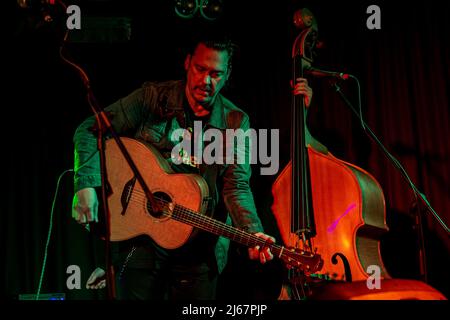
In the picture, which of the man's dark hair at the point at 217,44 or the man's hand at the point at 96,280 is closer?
the man's hand at the point at 96,280

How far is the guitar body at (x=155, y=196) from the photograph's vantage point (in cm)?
266

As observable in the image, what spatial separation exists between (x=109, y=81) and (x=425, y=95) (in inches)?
107

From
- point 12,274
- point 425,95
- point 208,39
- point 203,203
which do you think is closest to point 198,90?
point 208,39

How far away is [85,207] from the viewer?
2.56 m

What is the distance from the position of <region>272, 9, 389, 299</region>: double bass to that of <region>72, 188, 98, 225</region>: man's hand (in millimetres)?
1177

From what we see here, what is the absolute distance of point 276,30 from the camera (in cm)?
407

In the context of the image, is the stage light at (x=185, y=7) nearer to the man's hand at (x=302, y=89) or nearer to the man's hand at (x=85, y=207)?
the man's hand at (x=302, y=89)

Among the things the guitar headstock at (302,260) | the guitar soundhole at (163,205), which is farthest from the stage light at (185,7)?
the guitar headstock at (302,260)

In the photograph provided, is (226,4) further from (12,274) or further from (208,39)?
(12,274)

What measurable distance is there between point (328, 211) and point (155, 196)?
3.52 ft

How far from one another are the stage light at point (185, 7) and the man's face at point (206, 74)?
0.49 m

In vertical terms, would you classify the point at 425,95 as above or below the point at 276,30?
below

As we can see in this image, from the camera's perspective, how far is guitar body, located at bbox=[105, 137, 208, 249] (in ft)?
8.73

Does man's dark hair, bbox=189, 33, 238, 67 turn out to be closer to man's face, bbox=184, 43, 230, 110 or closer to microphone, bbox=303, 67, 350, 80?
man's face, bbox=184, 43, 230, 110
